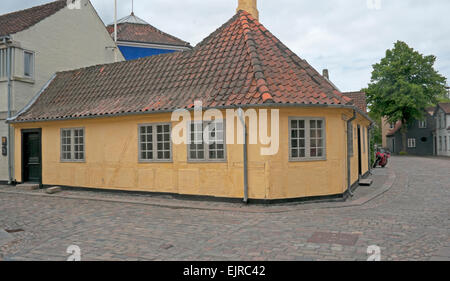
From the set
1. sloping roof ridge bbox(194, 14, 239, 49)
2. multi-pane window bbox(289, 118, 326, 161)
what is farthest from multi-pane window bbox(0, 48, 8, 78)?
multi-pane window bbox(289, 118, 326, 161)

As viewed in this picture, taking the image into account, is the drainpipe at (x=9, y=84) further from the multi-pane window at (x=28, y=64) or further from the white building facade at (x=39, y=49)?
the multi-pane window at (x=28, y=64)

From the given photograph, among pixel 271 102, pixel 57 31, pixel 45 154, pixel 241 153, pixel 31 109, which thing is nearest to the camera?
pixel 271 102

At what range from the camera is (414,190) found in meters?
12.8

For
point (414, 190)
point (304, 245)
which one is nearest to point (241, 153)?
point (304, 245)

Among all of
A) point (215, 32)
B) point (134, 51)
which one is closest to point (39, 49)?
point (215, 32)

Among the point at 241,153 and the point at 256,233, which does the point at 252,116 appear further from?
the point at 256,233

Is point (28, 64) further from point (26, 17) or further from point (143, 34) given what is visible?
point (143, 34)

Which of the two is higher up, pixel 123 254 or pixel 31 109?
pixel 31 109

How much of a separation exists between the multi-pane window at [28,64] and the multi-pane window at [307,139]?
1216cm

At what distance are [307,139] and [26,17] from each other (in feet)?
49.3

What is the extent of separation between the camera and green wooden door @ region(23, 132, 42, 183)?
14.8m

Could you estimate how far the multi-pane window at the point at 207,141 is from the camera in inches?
412

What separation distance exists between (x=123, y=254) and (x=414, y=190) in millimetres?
10805

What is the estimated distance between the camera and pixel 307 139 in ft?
33.7
